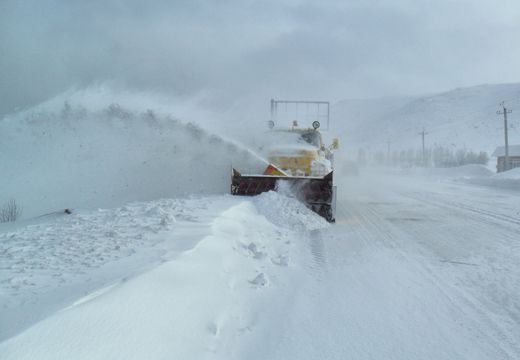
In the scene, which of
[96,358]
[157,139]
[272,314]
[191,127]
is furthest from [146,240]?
[157,139]

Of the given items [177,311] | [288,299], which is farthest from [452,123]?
[177,311]

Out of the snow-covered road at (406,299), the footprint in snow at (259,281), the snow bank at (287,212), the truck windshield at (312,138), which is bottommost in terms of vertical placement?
the snow-covered road at (406,299)

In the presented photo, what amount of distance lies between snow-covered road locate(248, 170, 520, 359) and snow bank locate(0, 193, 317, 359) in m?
0.32

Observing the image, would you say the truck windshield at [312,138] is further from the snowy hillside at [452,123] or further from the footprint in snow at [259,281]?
the snowy hillside at [452,123]

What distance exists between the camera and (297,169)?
34.9ft

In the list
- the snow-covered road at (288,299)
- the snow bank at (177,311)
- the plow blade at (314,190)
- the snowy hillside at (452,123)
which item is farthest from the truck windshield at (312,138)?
the snowy hillside at (452,123)

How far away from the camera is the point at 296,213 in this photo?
7.53 meters

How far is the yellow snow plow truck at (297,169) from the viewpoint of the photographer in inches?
324

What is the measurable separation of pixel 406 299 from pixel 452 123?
137 metres

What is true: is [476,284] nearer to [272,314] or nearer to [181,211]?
[272,314]

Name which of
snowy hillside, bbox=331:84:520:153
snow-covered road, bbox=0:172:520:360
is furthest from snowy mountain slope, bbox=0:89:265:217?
snowy hillside, bbox=331:84:520:153

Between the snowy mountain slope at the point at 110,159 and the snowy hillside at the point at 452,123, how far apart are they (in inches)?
3687

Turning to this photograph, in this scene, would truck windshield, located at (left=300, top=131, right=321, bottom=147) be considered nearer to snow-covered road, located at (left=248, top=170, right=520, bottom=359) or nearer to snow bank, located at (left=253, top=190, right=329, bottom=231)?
snow bank, located at (left=253, top=190, right=329, bottom=231)

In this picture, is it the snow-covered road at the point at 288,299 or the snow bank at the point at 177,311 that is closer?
the snow bank at the point at 177,311
